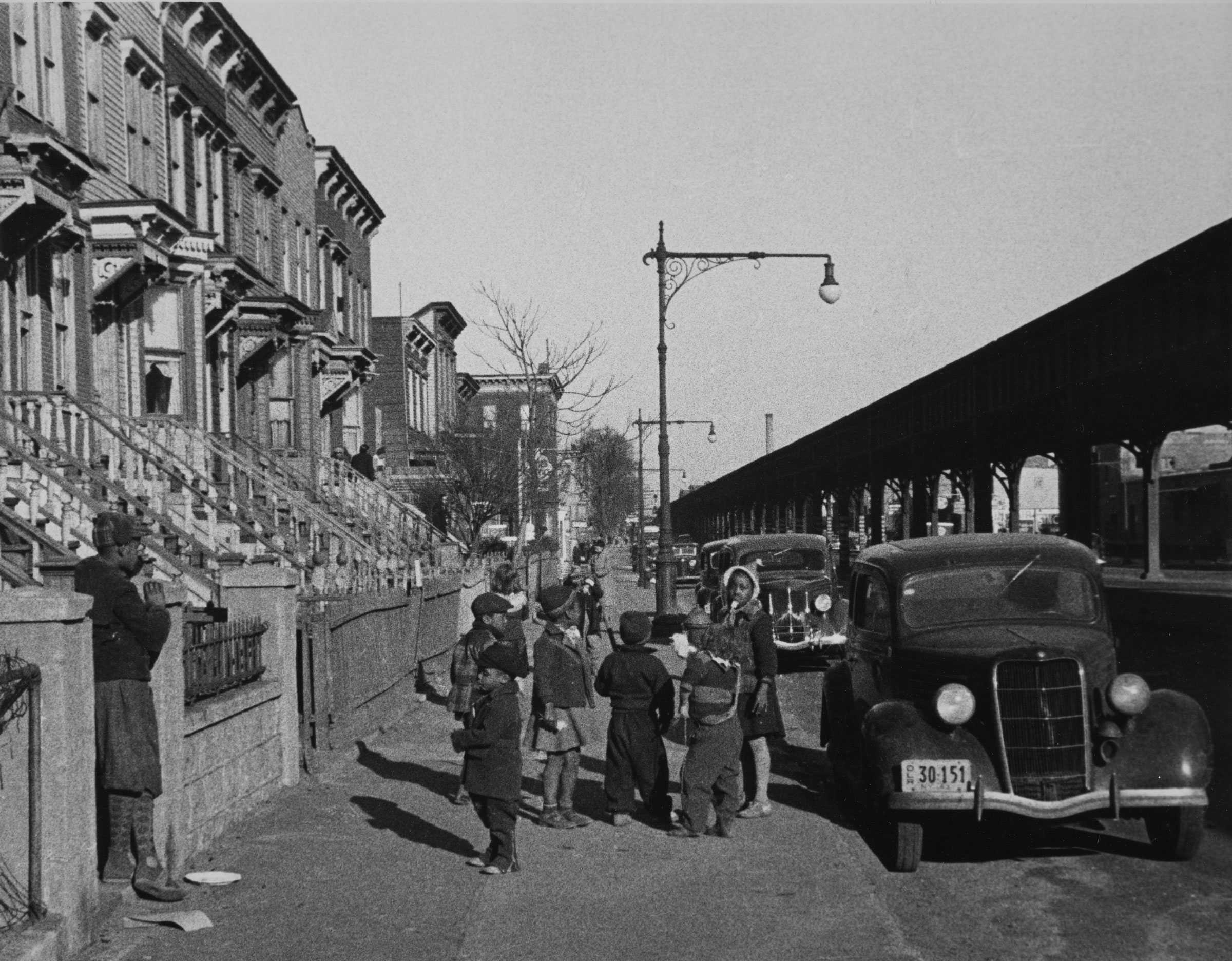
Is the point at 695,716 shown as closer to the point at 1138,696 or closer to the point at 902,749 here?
the point at 902,749

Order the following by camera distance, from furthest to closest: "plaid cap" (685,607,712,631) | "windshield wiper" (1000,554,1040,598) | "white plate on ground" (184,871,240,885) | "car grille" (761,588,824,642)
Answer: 1. "car grille" (761,588,824,642)
2. "windshield wiper" (1000,554,1040,598)
3. "plaid cap" (685,607,712,631)
4. "white plate on ground" (184,871,240,885)

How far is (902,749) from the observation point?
9.75 metres

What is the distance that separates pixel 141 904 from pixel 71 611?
206 centimetres

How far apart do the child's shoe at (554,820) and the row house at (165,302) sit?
16.7 ft

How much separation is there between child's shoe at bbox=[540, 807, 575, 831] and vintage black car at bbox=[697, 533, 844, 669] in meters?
11.4

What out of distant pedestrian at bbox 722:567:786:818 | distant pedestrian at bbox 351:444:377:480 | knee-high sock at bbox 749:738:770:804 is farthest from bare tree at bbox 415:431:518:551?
knee-high sock at bbox 749:738:770:804

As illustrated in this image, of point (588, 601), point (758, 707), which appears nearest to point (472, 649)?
point (758, 707)

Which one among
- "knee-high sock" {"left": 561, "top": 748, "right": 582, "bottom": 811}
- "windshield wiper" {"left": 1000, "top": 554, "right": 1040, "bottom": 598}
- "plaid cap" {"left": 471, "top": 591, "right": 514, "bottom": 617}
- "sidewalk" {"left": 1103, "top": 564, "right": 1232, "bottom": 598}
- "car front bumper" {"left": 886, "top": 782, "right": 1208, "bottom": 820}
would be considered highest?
"windshield wiper" {"left": 1000, "top": 554, "right": 1040, "bottom": 598}

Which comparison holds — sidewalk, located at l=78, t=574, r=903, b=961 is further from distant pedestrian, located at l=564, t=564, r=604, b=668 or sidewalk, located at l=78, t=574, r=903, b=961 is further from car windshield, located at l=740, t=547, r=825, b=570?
car windshield, located at l=740, t=547, r=825, b=570

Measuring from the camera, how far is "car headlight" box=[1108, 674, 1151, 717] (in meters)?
9.63

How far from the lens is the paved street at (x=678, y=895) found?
789cm

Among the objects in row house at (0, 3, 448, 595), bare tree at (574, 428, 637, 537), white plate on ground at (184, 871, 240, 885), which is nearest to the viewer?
white plate on ground at (184, 871, 240, 885)

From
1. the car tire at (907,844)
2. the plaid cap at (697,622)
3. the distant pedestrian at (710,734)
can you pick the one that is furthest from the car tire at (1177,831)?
the plaid cap at (697,622)

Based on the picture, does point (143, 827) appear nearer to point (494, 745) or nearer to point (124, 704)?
point (124, 704)
